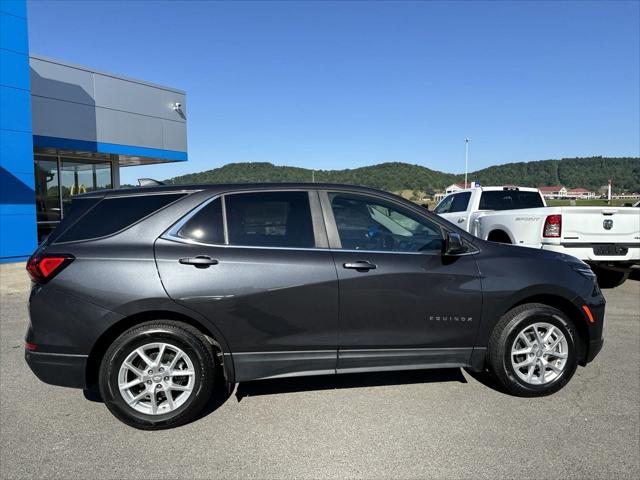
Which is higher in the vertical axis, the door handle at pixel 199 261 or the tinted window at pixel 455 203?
the tinted window at pixel 455 203

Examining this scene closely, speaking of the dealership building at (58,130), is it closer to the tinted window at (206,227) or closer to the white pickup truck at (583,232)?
the tinted window at (206,227)

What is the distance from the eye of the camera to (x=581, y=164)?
63.5 m

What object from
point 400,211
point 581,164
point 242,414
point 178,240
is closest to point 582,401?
point 400,211

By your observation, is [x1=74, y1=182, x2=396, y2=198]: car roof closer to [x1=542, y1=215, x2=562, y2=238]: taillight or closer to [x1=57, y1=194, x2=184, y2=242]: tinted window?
[x1=57, y1=194, x2=184, y2=242]: tinted window

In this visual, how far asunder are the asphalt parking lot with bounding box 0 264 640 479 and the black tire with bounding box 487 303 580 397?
0.10 metres

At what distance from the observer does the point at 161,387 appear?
3.21m

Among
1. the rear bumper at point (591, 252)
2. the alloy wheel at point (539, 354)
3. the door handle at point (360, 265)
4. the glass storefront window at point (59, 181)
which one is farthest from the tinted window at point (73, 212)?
the glass storefront window at point (59, 181)

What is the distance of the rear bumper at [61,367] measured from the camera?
3.12 m

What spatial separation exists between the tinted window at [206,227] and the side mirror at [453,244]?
1.74 metres

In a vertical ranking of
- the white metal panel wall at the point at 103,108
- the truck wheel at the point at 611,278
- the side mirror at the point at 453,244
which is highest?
the white metal panel wall at the point at 103,108

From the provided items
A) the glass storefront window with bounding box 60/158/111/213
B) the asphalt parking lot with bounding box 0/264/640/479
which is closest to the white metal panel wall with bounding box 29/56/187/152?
the glass storefront window with bounding box 60/158/111/213

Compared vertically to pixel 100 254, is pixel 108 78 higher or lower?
higher

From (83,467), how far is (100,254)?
1.37 metres

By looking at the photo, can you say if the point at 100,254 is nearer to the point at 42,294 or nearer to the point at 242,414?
the point at 42,294
